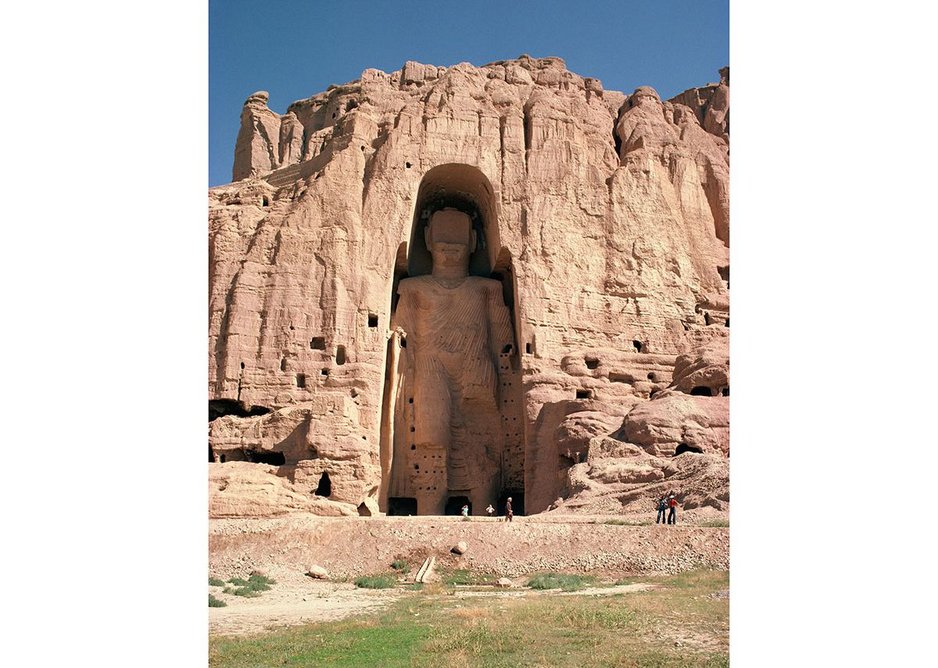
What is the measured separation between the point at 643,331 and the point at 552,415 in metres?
4.95

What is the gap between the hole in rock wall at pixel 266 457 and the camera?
24334 mm

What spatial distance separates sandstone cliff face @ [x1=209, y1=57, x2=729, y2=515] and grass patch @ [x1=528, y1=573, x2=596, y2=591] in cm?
594

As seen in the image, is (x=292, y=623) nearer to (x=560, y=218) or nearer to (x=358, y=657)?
(x=358, y=657)

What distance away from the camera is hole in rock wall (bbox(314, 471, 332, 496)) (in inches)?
Answer: 909

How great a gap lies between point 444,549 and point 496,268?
44.8 feet

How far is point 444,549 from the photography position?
17688 millimetres

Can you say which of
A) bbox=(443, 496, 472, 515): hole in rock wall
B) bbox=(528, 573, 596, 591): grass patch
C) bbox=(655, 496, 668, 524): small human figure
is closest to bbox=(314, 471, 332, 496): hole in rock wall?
bbox=(443, 496, 472, 515): hole in rock wall

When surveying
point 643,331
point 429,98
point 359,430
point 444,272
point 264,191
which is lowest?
point 359,430

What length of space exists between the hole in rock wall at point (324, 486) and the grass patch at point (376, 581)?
6212 millimetres

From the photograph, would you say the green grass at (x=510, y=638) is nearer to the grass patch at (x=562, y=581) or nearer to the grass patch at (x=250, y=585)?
the grass patch at (x=562, y=581)

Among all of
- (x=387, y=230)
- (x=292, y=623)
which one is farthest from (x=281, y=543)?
(x=387, y=230)

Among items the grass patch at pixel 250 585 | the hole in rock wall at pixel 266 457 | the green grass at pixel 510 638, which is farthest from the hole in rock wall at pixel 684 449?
the hole in rock wall at pixel 266 457

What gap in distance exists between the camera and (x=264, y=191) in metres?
29.5

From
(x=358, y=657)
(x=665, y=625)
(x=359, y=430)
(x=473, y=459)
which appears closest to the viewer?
(x=358, y=657)
